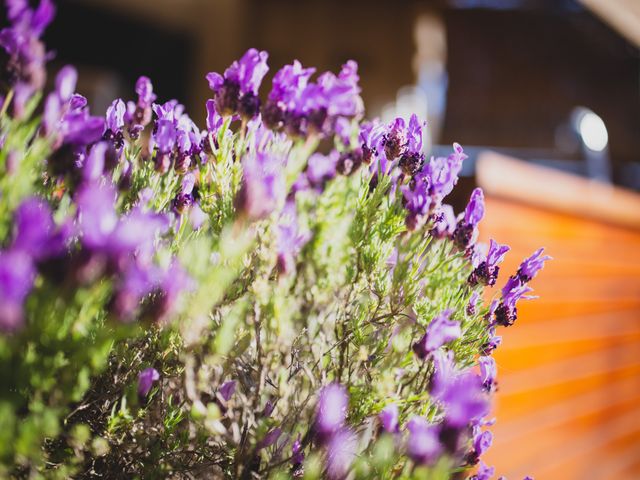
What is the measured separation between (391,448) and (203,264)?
29 centimetres

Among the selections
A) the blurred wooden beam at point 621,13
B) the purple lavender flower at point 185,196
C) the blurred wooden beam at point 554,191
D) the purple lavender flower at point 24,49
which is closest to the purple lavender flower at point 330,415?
the purple lavender flower at point 185,196

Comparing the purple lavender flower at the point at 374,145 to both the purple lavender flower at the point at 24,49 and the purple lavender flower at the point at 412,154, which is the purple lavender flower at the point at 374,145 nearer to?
the purple lavender flower at the point at 412,154

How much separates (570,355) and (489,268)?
2.17 metres

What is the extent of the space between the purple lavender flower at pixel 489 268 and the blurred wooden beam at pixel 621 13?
142 inches

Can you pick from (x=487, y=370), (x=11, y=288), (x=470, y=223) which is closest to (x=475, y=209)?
(x=470, y=223)

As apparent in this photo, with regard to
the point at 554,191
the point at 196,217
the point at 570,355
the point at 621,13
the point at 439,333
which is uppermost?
the point at 621,13

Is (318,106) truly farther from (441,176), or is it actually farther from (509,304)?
(509,304)

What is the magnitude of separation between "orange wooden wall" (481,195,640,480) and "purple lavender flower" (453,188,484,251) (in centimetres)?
113

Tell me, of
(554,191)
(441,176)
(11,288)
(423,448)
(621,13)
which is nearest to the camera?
(11,288)

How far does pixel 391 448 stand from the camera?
66cm

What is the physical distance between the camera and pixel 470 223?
0.84 meters

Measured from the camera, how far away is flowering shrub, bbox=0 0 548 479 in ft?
1.86

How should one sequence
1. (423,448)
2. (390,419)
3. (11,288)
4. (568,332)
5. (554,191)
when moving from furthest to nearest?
(568,332), (554,191), (390,419), (423,448), (11,288)

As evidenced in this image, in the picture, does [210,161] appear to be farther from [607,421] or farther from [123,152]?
[607,421]
